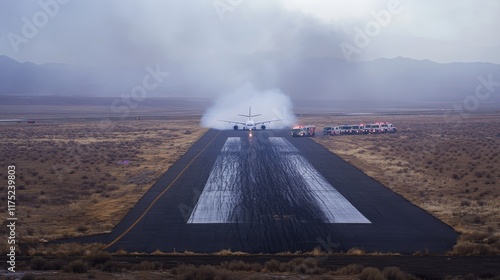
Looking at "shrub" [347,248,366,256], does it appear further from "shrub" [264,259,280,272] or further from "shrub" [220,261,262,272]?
"shrub" [220,261,262,272]

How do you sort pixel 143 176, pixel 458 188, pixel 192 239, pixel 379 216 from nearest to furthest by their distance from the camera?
pixel 192 239
pixel 379 216
pixel 458 188
pixel 143 176

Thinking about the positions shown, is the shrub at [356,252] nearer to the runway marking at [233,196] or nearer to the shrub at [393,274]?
the shrub at [393,274]

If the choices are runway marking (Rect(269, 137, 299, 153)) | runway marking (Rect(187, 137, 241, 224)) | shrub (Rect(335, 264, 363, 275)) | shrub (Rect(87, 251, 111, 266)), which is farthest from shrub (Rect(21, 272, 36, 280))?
runway marking (Rect(269, 137, 299, 153))

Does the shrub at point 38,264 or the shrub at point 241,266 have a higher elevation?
the shrub at point 38,264

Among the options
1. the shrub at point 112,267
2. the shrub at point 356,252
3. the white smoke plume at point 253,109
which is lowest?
the shrub at point 356,252

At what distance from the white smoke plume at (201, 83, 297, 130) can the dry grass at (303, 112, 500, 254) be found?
94.9 feet

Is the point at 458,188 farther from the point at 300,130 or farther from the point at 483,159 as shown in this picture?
the point at 300,130

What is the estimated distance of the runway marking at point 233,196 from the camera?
104 feet

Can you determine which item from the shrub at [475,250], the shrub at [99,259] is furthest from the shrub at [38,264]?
the shrub at [475,250]

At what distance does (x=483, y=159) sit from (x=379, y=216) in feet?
→ 97.6

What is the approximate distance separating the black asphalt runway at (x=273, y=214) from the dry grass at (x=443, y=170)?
1.64 m

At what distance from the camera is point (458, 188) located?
135 feet

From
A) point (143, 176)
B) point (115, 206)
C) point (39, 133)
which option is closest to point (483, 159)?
point (143, 176)

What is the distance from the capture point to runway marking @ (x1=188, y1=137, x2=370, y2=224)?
31812 millimetres
